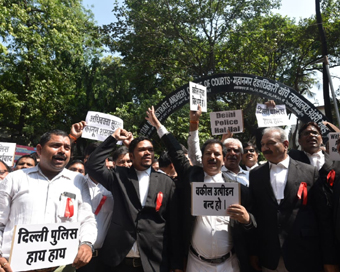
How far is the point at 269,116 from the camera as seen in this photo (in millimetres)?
6742

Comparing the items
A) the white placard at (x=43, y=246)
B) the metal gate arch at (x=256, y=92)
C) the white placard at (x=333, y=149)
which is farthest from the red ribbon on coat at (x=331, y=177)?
the metal gate arch at (x=256, y=92)

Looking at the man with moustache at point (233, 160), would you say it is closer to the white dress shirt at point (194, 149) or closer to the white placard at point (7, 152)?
the white dress shirt at point (194, 149)

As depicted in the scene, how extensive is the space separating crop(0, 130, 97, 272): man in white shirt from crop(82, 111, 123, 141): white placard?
1656 millimetres

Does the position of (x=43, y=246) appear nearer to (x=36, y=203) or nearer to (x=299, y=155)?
(x=36, y=203)

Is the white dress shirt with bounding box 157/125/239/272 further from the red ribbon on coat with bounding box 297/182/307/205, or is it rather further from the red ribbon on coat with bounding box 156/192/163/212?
the red ribbon on coat with bounding box 297/182/307/205

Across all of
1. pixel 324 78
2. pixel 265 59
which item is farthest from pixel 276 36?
pixel 324 78

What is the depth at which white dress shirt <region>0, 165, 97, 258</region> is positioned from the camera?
250 centimetres

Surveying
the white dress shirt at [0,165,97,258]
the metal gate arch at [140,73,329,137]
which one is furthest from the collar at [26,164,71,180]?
the metal gate arch at [140,73,329,137]

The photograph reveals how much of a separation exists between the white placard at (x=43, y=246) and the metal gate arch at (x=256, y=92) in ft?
19.4

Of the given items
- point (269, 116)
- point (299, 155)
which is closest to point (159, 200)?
point (299, 155)

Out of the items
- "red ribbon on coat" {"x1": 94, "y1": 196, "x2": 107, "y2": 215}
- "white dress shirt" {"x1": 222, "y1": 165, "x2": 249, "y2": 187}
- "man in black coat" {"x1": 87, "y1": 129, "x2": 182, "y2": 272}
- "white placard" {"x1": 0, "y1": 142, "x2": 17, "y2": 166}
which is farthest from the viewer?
"white placard" {"x1": 0, "y1": 142, "x2": 17, "y2": 166}

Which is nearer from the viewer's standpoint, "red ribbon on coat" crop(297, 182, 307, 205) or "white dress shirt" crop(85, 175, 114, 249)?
"red ribbon on coat" crop(297, 182, 307, 205)

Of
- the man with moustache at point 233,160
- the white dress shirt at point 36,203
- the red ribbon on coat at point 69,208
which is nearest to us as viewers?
the white dress shirt at point 36,203

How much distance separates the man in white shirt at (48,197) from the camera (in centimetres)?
250
